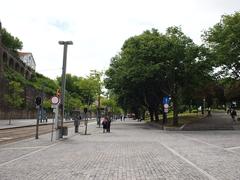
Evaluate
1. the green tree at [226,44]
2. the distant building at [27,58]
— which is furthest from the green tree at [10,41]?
the green tree at [226,44]

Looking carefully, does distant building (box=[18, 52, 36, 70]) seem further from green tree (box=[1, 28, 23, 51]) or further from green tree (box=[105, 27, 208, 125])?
green tree (box=[105, 27, 208, 125])

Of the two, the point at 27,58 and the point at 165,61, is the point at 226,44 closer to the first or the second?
the point at 165,61

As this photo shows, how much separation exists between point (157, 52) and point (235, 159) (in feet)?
93.2

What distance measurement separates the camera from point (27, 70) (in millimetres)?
111750

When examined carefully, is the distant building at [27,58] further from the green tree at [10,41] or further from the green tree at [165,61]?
the green tree at [165,61]

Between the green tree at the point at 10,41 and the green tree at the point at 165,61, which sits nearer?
the green tree at the point at 165,61

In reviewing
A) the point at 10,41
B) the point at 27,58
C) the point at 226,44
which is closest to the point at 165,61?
the point at 226,44

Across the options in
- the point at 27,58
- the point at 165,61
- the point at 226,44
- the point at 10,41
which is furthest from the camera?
the point at 27,58

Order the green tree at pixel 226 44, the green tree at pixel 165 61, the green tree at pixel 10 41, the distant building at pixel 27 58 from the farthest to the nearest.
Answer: the distant building at pixel 27 58 < the green tree at pixel 10 41 < the green tree at pixel 165 61 < the green tree at pixel 226 44

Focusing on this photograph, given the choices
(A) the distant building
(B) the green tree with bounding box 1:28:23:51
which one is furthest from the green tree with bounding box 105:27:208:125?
(A) the distant building

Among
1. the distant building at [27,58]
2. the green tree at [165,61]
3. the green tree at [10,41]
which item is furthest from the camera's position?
the distant building at [27,58]

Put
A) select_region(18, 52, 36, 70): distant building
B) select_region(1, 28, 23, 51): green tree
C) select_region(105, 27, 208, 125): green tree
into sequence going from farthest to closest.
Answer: select_region(18, 52, 36, 70): distant building → select_region(1, 28, 23, 51): green tree → select_region(105, 27, 208, 125): green tree

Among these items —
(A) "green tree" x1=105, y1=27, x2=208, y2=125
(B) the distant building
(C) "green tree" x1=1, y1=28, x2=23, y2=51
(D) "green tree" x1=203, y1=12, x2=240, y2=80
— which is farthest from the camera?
(B) the distant building

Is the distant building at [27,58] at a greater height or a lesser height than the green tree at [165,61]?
greater
